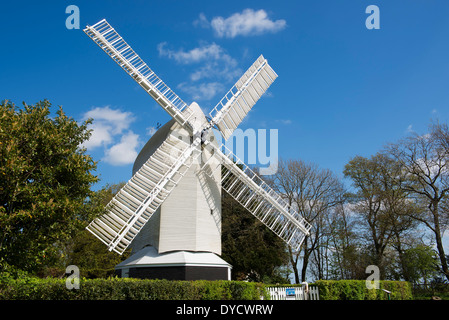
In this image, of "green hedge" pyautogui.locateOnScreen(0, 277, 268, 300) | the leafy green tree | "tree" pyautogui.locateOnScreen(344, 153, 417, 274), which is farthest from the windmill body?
"tree" pyautogui.locateOnScreen(344, 153, 417, 274)

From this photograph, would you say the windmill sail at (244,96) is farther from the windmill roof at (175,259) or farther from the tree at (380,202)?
the tree at (380,202)

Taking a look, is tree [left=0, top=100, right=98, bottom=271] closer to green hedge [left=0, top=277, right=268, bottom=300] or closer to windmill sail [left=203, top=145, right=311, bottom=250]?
green hedge [left=0, top=277, right=268, bottom=300]

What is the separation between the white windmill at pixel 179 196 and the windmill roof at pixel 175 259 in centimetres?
5

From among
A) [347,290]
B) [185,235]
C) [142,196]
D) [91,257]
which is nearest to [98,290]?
[142,196]

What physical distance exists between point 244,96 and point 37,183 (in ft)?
40.7

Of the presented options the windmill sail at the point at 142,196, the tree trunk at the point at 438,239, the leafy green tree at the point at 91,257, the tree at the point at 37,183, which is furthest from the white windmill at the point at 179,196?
the tree trunk at the point at 438,239

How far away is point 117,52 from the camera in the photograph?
17188 millimetres

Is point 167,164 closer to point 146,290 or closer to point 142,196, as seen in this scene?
point 142,196

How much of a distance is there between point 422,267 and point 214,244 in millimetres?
18398

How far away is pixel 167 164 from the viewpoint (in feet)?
55.7

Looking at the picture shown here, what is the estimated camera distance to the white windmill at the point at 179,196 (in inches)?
619

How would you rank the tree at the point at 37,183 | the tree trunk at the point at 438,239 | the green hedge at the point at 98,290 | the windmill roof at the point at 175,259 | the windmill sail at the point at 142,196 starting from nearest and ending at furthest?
the green hedge at the point at 98,290 → the tree at the point at 37,183 → the windmill sail at the point at 142,196 → the windmill roof at the point at 175,259 → the tree trunk at the point at 438,239

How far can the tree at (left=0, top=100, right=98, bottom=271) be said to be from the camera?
9969 mm
